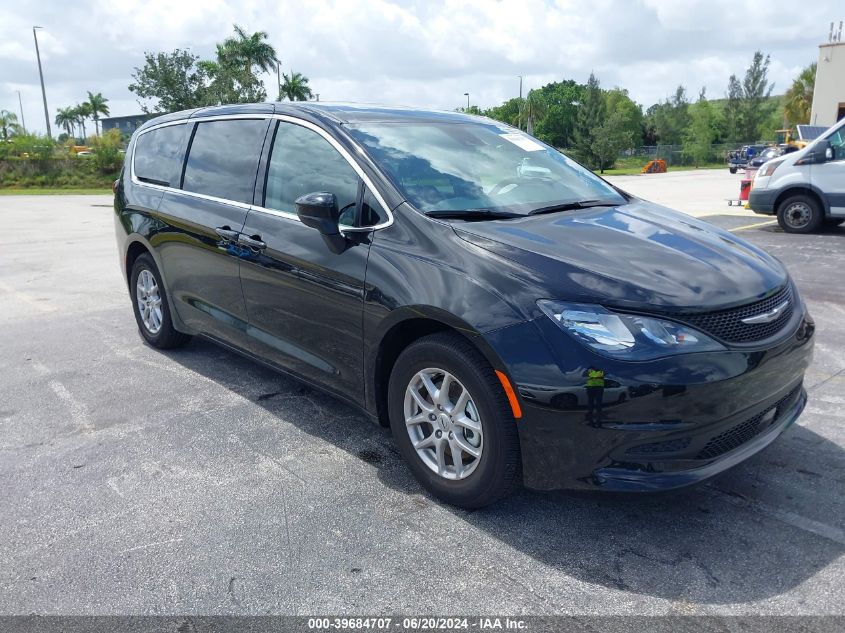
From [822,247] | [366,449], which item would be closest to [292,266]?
[366,449]

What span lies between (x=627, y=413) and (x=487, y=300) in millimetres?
690

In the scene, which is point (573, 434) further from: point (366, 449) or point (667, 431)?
point (366, 449)

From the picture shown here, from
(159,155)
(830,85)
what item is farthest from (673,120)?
(159,155)

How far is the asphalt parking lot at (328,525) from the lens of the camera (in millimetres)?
2539

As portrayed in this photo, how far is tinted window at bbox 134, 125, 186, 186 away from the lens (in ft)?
16.6

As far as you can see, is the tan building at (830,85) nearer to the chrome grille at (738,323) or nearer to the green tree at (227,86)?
the green tree at (227,86)

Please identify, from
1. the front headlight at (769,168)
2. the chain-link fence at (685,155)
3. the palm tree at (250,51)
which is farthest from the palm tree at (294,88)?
the front headlight at (769,168)

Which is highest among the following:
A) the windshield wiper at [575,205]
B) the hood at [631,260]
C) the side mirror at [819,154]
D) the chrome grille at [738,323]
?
the side mirror at [819,154]

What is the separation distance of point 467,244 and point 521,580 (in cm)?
137

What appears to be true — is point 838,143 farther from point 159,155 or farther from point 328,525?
point 328,525

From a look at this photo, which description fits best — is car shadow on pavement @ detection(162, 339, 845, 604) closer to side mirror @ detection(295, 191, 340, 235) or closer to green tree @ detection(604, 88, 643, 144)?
side mirror @ detection(295, 191, 340, 235)

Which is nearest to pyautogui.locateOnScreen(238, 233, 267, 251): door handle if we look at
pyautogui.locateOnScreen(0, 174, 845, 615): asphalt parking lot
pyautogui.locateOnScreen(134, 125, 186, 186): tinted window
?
pyautogui.locateOnScreen(0, 174, 845, 615): asphalt parking lot

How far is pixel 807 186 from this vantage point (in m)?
10.9

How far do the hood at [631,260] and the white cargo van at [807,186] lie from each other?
28.4ft
